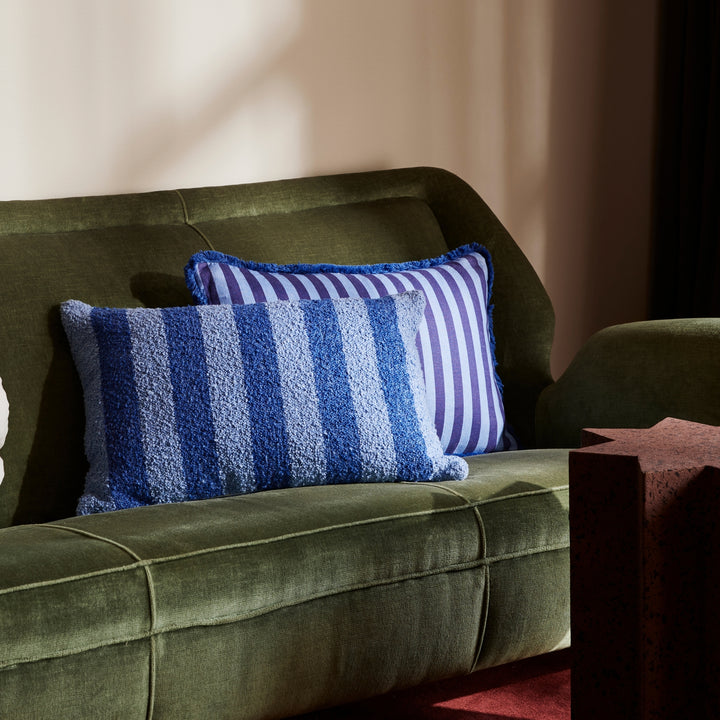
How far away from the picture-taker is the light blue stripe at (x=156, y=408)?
5.42ft

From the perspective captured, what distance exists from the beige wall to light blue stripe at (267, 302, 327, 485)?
0.70 metres

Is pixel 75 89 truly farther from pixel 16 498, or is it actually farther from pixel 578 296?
pixel 578 296

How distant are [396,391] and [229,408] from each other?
27cm

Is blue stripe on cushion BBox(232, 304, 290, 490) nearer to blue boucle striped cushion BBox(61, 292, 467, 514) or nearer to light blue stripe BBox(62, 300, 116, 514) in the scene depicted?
blue boucle striped cushion BBox(61, 292, 467, 514)

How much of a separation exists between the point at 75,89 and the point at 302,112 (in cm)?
52

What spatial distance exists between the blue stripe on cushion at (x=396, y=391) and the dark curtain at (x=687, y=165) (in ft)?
4.53

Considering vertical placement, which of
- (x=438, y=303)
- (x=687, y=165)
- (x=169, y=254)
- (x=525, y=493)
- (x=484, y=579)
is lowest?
(x=484, y=579)

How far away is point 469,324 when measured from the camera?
2.12 metres

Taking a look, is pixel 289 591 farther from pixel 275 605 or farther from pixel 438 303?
pixel 438 303

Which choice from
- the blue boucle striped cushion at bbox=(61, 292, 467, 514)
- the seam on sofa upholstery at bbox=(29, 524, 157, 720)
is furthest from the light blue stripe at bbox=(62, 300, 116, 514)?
the seam on sofa upholstery at bbox=(29, 524, 157, 720)

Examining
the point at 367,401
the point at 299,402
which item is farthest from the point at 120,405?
the point at 367,401

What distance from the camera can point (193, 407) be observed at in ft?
5.53

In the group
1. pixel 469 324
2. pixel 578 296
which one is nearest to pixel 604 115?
pixel 578 296

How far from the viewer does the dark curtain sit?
293 centimetres
